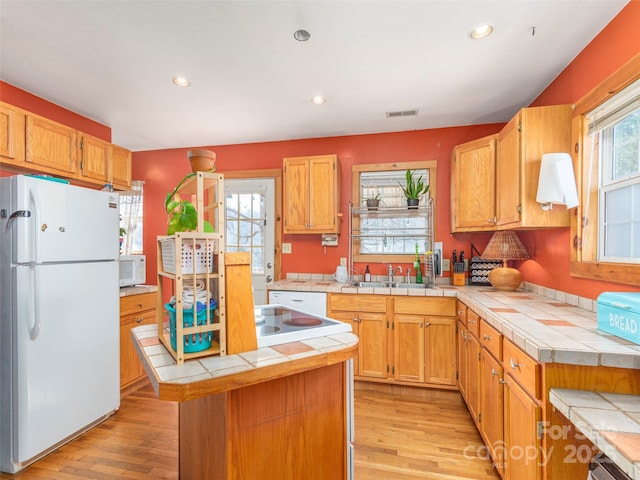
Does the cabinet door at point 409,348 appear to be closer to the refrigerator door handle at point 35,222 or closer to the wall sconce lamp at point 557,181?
the wall sconce lamp at point 557,181

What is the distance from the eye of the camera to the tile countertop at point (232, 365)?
876 mm

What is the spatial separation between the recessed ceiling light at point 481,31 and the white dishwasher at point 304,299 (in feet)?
7.44

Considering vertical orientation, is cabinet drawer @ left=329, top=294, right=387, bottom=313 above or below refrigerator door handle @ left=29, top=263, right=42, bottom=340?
below

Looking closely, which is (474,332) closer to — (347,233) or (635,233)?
(635,233)

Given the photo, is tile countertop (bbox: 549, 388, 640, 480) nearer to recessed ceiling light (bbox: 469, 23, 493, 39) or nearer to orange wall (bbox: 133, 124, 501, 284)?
recessed ceiling light (bbox: 469, 23, 493, 39)

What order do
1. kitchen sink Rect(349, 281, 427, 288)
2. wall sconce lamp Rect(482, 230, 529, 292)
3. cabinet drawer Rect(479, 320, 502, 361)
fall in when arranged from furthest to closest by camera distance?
kitchen sink Rect(349, 281, 427, 288) → wall sconce lamp Rect(482, 230, 529, 292) → cabinet drawer Rect(479, 320, 502, 361)

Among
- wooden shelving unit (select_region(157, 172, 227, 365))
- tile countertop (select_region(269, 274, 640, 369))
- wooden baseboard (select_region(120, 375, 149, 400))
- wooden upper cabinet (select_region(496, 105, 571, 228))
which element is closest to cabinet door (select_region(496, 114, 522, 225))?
wooden upper cabinet (select_region(496, 105, 571, 228))

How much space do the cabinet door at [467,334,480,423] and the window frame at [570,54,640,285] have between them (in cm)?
79

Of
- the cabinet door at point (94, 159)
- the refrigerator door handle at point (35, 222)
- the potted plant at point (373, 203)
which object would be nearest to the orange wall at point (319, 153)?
the potted plant at point (373, 203)

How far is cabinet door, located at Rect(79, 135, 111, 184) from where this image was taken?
2.75m

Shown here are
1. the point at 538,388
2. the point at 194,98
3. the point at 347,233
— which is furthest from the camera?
the point at 347,233

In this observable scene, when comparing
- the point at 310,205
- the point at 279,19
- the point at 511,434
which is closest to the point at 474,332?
the point at 511,434

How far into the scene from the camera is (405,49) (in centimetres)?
198

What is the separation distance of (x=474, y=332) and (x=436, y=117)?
2052 mm
